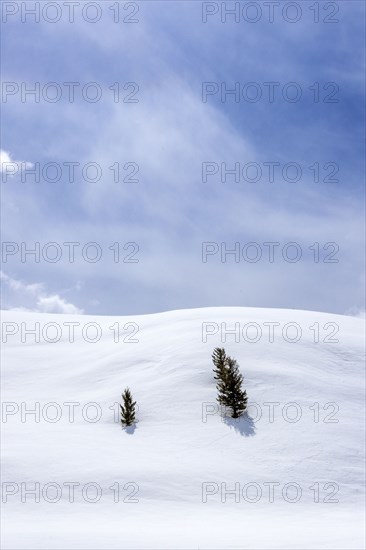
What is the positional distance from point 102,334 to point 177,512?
14.1 metres

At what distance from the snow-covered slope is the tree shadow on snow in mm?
46

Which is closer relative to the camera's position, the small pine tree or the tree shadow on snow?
the tree shadow on snow

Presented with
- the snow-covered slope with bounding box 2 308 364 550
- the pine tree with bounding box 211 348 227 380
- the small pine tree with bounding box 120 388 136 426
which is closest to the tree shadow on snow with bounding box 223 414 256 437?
the snow-covered slope with bounding box 2 308 364 550

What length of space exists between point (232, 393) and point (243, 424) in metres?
0.90

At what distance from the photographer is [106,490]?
32.6ft

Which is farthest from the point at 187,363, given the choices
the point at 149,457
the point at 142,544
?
the point at 142,544

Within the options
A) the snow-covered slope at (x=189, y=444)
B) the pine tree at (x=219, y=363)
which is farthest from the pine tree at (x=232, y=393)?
the snow-covered slope at (x=189, y=444)

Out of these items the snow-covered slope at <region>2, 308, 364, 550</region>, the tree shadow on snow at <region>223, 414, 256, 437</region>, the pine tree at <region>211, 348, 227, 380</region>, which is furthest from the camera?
the pine tree at <region>211, 348, 227, 380</region>

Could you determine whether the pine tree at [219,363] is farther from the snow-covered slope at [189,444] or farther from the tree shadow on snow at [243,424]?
the tree shadow on snow at [243,424]

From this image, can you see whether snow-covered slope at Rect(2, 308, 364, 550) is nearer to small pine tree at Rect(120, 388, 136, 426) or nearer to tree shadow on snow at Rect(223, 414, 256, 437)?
tree shadow on snow at Rect(223, 414, 256, 437)

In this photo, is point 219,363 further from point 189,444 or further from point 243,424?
point 189,444

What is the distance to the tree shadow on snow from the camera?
12.6 m

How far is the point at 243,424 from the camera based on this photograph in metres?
12.9

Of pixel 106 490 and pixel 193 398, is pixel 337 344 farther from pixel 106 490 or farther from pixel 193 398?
pixel 106 490
